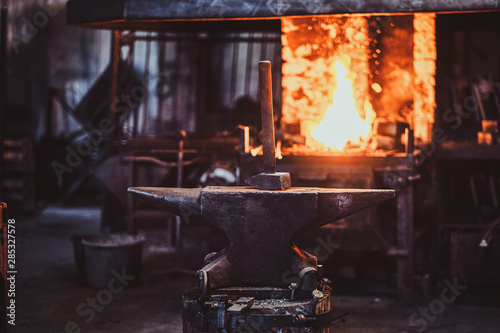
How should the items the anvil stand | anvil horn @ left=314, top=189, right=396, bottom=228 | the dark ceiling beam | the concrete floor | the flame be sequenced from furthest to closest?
the flame → the dark ceiling beam → the concrete floor → anvil horn @ left=314, top=189, right=396, bottom=228 → the anvil stand

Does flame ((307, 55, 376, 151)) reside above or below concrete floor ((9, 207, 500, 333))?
above

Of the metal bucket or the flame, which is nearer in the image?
the metal bucket

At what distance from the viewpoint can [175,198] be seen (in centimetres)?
338

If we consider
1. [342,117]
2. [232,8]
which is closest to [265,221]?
[232,8]

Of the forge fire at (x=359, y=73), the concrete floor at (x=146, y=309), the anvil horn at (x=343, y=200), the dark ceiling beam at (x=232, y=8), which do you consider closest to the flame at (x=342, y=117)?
the forge fire at (x=359, y=73)

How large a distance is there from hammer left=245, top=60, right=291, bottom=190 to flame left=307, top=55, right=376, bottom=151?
3.07 m

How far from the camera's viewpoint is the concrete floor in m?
4.84

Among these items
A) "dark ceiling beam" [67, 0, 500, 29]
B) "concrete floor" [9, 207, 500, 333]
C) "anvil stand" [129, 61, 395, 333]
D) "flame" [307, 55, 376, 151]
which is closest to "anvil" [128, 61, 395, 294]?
"anvil stand" [129, 61, 395, 333]

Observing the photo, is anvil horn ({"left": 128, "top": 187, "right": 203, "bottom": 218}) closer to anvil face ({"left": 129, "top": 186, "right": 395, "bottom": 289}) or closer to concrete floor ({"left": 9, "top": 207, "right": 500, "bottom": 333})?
anvil face ({"left": 129, "top": 186, "right": 395, "bottom": 289})

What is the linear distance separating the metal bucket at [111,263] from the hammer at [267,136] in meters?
2.96

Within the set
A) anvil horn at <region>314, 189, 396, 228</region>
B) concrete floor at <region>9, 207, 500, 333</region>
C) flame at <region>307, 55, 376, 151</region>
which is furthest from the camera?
flame at <region>307, 55, 376, 151</region>

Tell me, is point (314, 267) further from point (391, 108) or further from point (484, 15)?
point (484, 15)

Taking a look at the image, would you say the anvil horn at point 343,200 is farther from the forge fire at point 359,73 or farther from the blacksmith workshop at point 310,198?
the forge fire at point 359,73

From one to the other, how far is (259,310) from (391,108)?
4.04m
